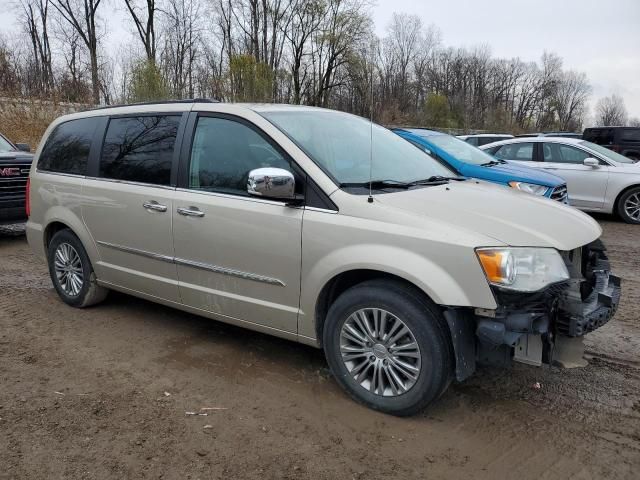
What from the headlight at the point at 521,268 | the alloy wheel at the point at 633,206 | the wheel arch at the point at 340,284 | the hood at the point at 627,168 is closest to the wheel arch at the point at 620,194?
the alloy wheel at the point at 633,206

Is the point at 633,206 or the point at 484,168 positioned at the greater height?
the point at 484,168

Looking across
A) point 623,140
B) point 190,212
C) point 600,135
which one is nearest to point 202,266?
point 190,212

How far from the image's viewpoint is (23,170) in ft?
27.7

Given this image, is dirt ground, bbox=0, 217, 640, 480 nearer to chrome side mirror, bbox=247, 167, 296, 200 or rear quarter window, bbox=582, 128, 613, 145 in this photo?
chrome side mirror, bbox=247, 167, 296, 200

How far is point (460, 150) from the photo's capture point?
27.7 ft

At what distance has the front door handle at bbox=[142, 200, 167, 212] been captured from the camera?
13.4 ft

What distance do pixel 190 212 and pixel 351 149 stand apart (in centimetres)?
124

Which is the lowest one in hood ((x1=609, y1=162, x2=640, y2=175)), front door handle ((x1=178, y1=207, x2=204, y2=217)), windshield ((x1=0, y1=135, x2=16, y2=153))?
front door handle ((x1=178, y1=207, x2=204, y2=217))

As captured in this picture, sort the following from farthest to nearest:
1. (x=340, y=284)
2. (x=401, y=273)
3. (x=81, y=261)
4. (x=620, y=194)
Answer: (x=620, y=194) < (x=81, y=261) < (x=340, y=284) < (x=401, y=273)

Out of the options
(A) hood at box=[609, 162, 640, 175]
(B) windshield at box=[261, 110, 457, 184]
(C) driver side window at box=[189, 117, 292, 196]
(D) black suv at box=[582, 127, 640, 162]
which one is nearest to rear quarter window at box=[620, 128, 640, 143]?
(D) black suv at box=[582, 127, 640, 162]

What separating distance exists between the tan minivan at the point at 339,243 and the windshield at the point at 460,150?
12.5 feet

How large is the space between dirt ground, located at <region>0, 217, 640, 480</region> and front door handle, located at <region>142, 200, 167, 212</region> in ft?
3.53

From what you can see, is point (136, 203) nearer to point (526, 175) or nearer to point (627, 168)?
point (526, 175)

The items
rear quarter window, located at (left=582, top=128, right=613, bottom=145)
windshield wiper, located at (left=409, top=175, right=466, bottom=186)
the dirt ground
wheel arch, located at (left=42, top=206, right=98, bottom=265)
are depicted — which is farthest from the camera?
rear quarter window, located at (left=582, top=128, right=613, bottom=145)
